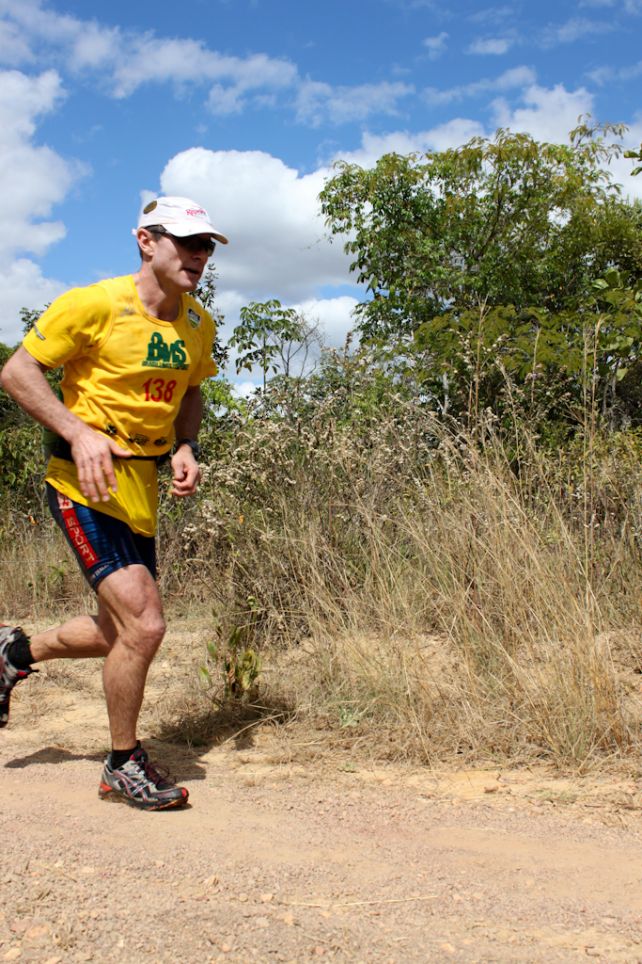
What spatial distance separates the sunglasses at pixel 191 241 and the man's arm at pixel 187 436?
2.11 ft

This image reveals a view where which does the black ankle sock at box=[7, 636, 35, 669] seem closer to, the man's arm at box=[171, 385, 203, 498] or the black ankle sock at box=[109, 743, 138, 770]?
the black ankle sock at box=[109, 743, 138, 770]

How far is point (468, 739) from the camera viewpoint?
362cm

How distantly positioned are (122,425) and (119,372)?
0.64 ft

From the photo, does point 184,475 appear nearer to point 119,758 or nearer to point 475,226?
point 119,758

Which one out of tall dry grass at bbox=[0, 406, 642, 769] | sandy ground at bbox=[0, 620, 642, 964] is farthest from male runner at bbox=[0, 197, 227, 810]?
tall dry grass at bbox=[0, 406, 642, 769]

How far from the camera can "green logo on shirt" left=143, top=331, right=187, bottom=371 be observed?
11.0 feet

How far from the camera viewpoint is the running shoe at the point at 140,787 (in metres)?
3.16

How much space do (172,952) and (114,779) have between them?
1216 millimetres

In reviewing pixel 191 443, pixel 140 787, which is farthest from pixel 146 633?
A: pixel 191 443

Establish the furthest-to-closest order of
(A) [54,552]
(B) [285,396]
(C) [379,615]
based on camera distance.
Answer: (A) [54,552], (B) [285,396], (C) [379,615]

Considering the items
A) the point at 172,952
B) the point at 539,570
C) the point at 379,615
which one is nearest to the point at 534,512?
the point at 539,570

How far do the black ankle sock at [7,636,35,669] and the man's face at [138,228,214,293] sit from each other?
1.56 m

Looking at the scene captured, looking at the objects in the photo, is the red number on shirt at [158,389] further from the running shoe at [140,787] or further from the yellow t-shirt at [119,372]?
the running shoe at [140,787]

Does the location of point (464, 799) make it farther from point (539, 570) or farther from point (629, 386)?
point (629, 386)
